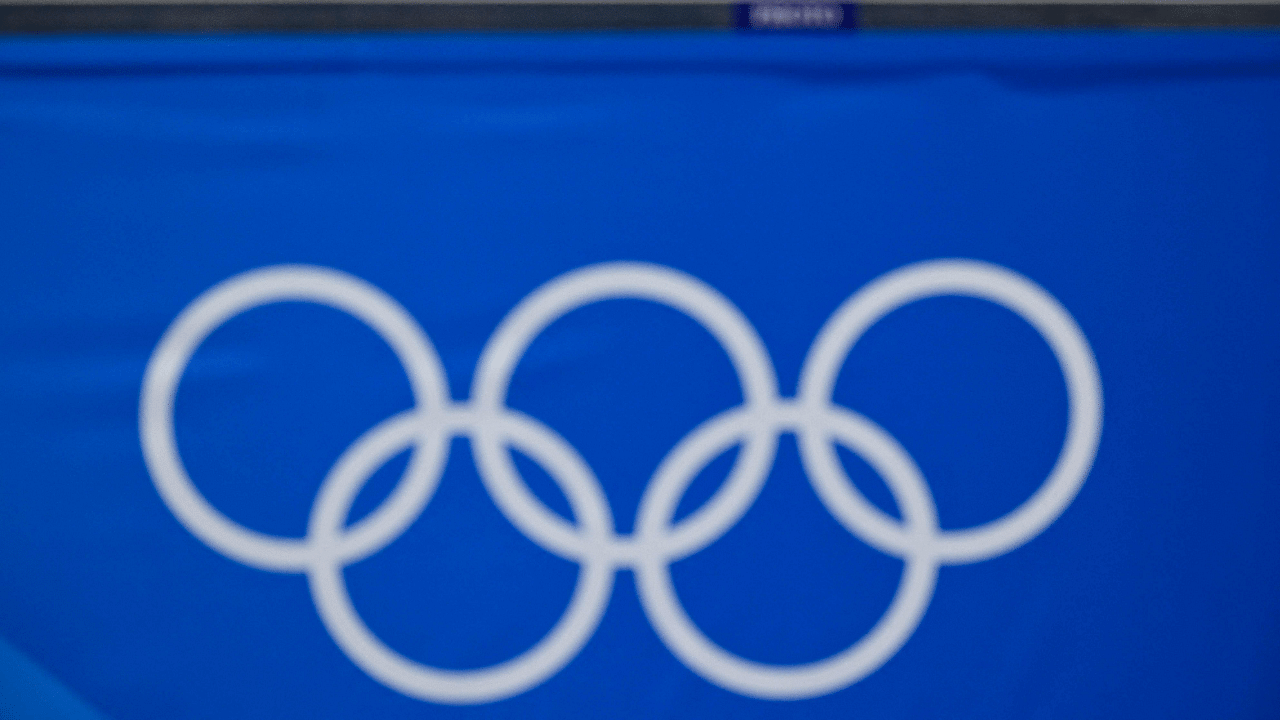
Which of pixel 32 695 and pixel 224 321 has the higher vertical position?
pixel 224 321

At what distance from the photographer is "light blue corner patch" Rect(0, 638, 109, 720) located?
1.35 metres

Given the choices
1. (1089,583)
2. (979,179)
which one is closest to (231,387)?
(979,179)

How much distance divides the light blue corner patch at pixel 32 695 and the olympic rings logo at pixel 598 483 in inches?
13.8

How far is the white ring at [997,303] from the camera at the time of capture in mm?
1354

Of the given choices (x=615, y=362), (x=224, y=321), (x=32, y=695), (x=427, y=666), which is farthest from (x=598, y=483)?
(x=32, y=695)

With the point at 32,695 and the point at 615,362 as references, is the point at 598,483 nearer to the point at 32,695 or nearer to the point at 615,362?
the point at 615,362

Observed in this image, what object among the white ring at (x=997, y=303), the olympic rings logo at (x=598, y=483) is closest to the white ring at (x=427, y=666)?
the olympic rings logo at (x=598, y=483)

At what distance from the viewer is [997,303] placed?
4.47 ft

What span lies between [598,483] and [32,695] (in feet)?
3.30

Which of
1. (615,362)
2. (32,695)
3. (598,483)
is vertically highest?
(615,362)

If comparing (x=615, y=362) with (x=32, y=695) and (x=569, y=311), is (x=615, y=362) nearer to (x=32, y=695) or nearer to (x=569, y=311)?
(x=569, y=311)

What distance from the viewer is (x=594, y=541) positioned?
4.45 feet

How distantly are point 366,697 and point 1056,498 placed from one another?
1.21 metres

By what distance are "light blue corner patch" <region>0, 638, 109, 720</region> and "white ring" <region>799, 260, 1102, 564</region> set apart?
4.23 feet
